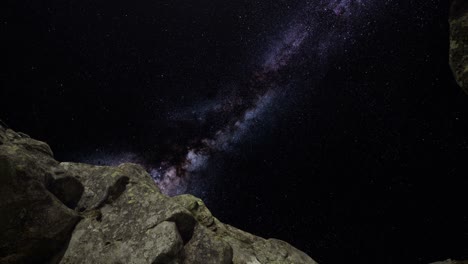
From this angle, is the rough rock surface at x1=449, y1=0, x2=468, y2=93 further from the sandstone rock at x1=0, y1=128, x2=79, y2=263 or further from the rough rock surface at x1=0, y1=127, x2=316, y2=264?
the sandstone rock at x1=0, y1=128, x2=79, y2=263

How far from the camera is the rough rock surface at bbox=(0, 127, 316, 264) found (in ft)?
29.9

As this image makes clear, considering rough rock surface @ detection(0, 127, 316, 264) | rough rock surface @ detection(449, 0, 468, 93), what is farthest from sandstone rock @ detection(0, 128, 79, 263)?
rough rock surface @ detection(449, 0, 468, 93)

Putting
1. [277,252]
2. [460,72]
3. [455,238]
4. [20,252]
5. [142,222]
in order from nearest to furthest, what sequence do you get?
[20,252], [142,222], [277,252], [460,72], [455,238]

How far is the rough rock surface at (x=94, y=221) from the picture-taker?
9.11 meters

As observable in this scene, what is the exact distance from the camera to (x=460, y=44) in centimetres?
1770

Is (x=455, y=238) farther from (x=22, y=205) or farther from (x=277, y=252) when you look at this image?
(x=22, y=205)

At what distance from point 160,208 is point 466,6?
69.8ft

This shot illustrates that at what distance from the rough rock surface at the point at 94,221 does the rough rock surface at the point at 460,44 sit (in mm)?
14112

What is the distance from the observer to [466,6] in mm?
18328

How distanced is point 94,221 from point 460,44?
21499mm

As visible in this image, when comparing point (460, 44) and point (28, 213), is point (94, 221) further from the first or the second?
point (460, 44)

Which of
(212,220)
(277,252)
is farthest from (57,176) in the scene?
(277,252)

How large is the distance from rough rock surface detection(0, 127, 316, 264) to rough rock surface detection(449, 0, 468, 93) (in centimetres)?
1411

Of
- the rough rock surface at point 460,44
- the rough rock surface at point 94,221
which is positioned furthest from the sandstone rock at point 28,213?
the rough rock surface at point 460,44
